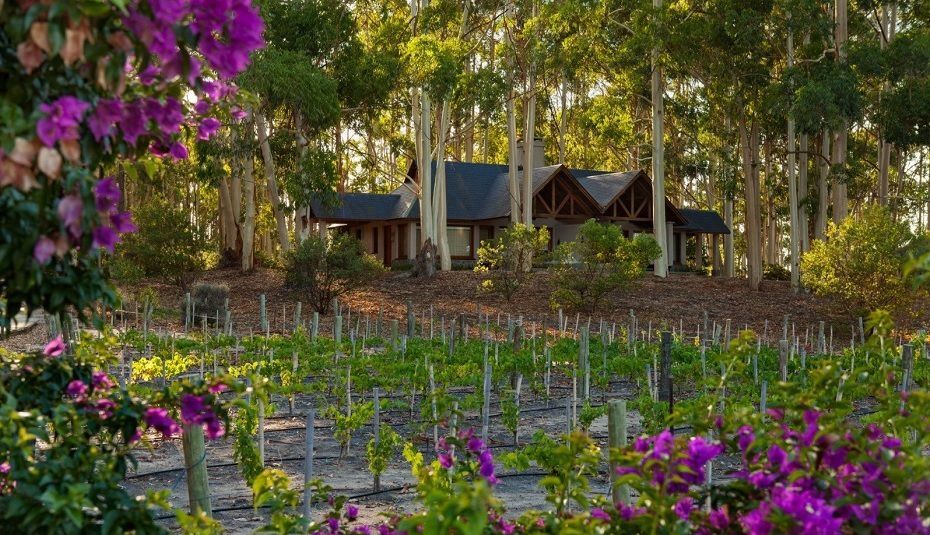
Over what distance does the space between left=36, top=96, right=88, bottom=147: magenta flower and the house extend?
33632 mm

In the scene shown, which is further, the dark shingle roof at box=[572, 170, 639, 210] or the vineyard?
the dark shingle roof at box=[572, 170, 639, 210]

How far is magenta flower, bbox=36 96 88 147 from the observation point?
2385 mm

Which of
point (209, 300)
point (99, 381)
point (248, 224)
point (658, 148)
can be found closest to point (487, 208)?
point (658, 148)

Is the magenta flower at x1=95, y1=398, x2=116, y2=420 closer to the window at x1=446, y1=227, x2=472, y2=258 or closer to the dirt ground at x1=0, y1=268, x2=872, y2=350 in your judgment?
the dirt ground at x1=0, y1=268, x2=872, y2=350

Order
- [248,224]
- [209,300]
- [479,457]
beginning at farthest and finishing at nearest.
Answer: [248,224]
[209,300]
[479,457]

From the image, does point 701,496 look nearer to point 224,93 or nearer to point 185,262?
point 224,93

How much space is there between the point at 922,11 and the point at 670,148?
12133 mm

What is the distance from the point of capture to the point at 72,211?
7.88ft

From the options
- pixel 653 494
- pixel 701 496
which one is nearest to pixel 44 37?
pixel 653 494

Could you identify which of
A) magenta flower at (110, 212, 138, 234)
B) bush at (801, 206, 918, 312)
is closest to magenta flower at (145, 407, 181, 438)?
magenta flower at (110, 212, 138, 234)

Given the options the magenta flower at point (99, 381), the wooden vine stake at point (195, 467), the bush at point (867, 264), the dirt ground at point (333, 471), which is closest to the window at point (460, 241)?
the bush at point (867, 264)

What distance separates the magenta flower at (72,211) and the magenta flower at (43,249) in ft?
0.23

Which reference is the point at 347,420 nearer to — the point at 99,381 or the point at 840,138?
the point at 99,381

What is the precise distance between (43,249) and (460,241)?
36.4m
